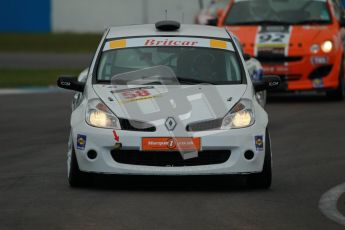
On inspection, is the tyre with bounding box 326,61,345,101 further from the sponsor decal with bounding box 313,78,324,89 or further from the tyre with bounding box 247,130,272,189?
the tyre with bounding box 247,130,272,189

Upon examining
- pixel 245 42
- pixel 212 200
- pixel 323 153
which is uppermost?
pixel 212 200

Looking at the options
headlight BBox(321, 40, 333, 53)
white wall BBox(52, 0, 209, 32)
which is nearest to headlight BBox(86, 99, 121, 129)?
headlight BBox(321, 40, 333, 53)

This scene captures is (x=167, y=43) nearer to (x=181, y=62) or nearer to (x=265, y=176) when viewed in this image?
(x=181, y=62)

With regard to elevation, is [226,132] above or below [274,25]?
above

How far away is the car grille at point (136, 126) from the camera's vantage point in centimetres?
1039

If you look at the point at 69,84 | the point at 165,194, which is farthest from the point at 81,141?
the point at 69,84

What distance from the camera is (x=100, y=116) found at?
1059 cm

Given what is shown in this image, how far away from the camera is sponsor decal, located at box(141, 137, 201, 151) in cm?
1034

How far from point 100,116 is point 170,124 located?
596 millimetres

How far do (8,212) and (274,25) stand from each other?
11208 mm

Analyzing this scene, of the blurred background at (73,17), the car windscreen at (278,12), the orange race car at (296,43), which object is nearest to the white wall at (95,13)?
the blurred background at (73,17)

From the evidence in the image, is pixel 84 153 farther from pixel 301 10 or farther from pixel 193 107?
pixel 301 10

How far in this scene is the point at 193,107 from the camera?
10625 mm

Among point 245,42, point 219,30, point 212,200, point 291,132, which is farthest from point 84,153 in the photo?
point 245,42
